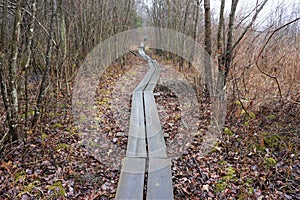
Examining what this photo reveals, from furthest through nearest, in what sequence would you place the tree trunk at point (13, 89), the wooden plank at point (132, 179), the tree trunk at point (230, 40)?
the tree trunk at point (230, 40) → the tree trunk at point (13, 89) → the wooden plank at point (132, 179)

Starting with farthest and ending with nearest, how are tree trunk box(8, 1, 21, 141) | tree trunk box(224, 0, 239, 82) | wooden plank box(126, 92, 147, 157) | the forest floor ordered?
Result: 1. tree trunk box(224, 0, 239, 82)
2. wooden plank box(126, 92, 147, 157)
3. tree trunk box(8, 1, 21, 141)
4. the forest floor

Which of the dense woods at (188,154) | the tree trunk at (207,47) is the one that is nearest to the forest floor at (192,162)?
the dense woods at (188,154)

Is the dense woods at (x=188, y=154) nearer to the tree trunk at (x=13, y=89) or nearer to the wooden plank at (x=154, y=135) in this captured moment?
the tree trunk at (x=13, y=89)

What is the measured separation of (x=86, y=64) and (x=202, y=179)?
586 centimetres

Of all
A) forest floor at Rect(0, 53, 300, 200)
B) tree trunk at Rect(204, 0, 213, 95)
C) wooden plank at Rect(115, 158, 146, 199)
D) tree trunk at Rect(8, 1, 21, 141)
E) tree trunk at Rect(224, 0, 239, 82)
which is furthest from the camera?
tree trunk at Rect(204, 0, 213, 95)

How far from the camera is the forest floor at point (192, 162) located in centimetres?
278

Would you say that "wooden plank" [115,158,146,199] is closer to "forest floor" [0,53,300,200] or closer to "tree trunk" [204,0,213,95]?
"forest floor" [0,53,300,200]

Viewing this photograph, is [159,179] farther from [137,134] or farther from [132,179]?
[137,134]

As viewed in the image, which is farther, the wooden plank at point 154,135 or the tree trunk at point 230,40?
the tree trunk at point 230,40

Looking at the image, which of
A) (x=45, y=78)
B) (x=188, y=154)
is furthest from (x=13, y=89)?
(x=188, y=154)

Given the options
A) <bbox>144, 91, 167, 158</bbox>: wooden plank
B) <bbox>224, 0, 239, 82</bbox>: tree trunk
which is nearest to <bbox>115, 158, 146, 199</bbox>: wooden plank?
<bbox>144, 91, 167, 158</bbox>: wooden plank

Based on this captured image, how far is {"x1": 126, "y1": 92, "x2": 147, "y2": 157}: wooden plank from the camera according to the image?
350cm

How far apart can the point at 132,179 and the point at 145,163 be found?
14.9 inches

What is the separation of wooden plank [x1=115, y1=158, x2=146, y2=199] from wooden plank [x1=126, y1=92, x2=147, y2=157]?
0.21 meters
